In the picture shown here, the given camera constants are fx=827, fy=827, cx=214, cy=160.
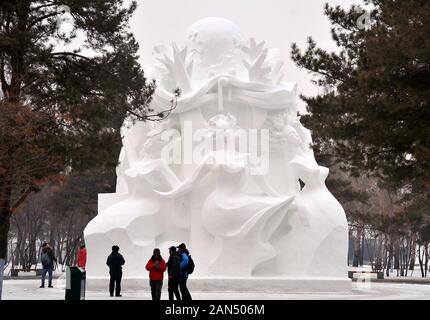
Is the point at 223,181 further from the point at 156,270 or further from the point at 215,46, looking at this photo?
the point at 156,270

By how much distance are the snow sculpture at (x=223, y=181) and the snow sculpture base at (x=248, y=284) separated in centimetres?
112

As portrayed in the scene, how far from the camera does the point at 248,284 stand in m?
22.0

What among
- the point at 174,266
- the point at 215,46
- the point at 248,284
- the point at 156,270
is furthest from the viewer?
the point at 215,46

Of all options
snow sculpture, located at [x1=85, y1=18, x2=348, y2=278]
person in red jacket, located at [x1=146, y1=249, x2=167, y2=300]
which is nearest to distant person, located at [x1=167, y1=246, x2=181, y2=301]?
person in red jacket, located at [x1=146, y1=249, x2=167, y2=300]

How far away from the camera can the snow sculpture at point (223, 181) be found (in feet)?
75.8

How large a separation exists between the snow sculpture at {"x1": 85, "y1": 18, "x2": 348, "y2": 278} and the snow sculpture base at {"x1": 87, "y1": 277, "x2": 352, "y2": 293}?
112cm

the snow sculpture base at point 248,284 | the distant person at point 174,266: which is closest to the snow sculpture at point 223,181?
the snow sculpture base at point 248,284

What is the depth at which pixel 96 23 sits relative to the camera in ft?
65.2

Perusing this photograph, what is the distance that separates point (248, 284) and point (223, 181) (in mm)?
3009

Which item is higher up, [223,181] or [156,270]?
[223,181]

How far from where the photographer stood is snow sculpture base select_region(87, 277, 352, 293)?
21.7 meters

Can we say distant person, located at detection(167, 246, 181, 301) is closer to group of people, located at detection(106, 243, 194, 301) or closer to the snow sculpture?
group of people, located at detection(106, 243, 194, 301)

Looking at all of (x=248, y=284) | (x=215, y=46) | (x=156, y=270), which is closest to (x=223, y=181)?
(x=248, y=284)
